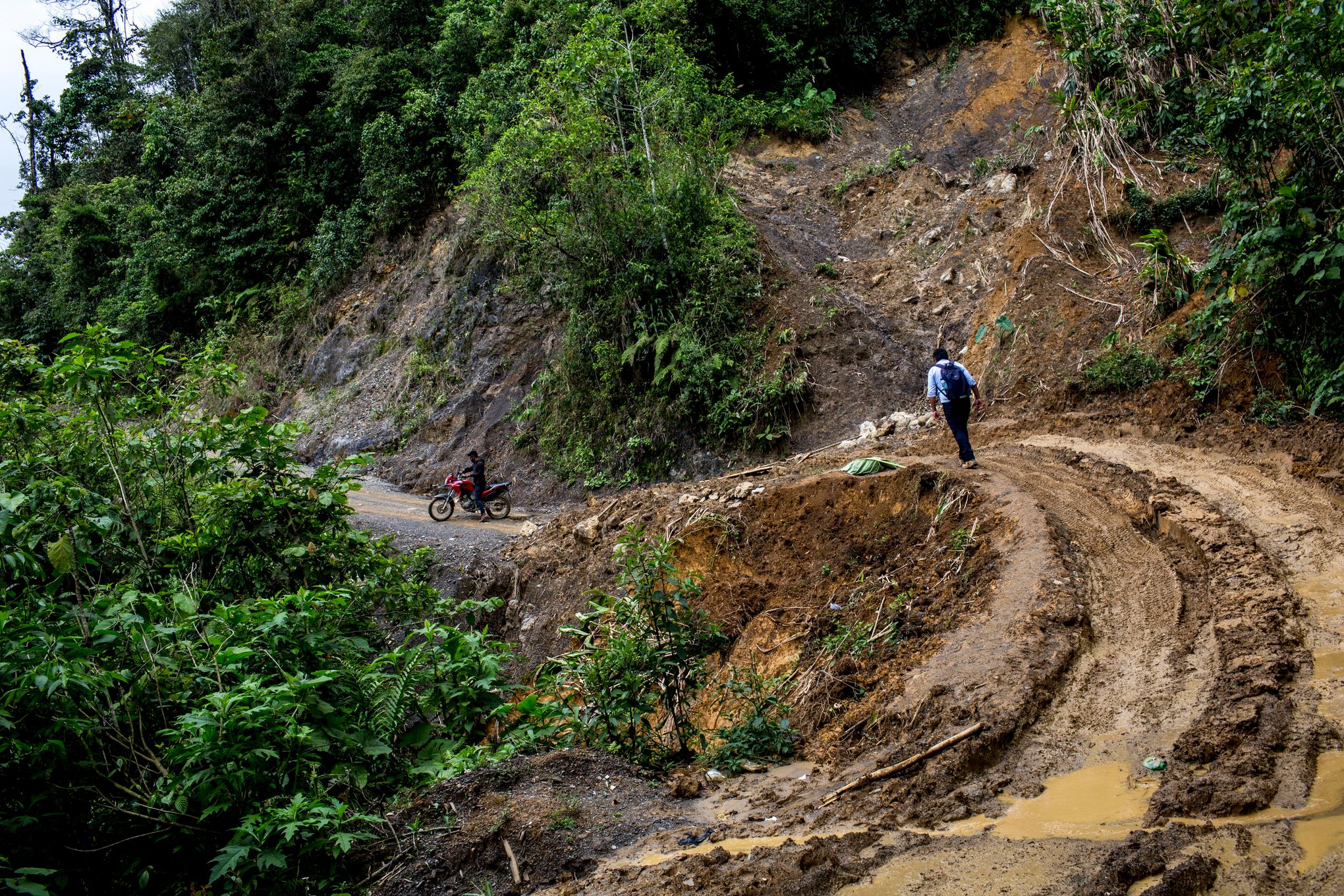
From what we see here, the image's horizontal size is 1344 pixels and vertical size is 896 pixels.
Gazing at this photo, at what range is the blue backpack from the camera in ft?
30.7

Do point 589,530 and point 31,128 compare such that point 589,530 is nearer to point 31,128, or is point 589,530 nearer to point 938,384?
point 938,384

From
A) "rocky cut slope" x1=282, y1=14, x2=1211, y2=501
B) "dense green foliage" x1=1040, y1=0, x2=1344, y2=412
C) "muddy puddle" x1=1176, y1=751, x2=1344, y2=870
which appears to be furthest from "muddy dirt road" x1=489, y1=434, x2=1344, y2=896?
"rocky cut slope" x1=282, y1=14, x2=1211, y2=501

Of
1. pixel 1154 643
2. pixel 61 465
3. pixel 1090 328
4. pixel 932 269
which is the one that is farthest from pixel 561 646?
pixel 932 269

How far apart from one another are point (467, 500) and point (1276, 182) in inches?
527

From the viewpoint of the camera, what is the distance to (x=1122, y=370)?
408 inches

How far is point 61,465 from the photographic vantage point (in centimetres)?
600

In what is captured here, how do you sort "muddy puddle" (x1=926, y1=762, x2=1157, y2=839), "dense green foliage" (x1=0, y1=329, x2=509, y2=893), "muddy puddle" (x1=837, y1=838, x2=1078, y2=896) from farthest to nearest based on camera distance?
1. "dense green foliage" (x1=0, y1=329, x2=509, y2=893)
2. "muddy puddle" (x1=926, y1=762, x2=1157, y2=839)
3. "muddy puddle" (x1=837, y1=838, x2=1078, y2=896)

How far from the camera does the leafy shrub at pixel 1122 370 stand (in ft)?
33.0

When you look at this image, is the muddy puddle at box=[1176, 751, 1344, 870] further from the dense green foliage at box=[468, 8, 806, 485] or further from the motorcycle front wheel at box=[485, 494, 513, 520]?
the motorcycle front wheel at box=[485, 494, 513, 520]

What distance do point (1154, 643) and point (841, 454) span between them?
6.28 m

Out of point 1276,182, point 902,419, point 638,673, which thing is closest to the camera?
point 638,673

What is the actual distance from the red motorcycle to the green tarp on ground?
8.46 m

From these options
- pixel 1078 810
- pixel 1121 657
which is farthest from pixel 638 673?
pixel 1121 657

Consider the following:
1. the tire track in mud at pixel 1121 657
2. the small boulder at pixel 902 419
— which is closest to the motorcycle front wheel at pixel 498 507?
the small boulder at pixel 902 419
